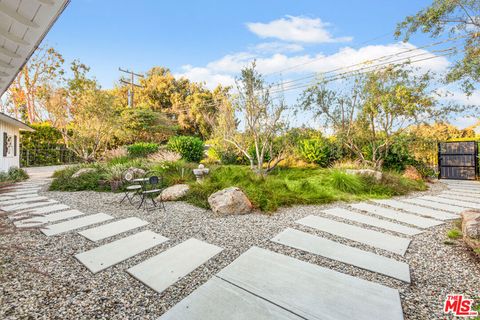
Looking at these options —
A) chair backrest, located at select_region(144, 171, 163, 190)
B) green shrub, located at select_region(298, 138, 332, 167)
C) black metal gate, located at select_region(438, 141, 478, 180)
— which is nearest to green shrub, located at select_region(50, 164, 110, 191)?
chair backrest, located at select_region(144, 171, 163, 190)

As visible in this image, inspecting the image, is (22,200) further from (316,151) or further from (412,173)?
(412,173)

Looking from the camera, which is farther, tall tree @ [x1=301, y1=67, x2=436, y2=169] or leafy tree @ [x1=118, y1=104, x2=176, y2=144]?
leafy tree @ [x1=118, y1=104, x2=176, y2=144]

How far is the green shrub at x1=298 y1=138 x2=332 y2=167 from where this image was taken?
8.41 meters

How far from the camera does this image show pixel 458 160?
8.33 m

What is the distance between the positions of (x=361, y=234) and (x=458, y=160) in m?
8.81

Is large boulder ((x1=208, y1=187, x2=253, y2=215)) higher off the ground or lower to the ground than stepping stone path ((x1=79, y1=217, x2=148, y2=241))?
higher

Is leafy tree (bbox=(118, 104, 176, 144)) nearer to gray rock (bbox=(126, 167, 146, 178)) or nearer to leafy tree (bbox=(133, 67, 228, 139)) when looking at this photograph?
leafy tree (bbox=(133, 67, 228, 139))

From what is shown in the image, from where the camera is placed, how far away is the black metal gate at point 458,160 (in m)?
8.07

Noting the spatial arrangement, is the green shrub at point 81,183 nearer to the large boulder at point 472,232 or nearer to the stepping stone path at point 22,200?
the stepping stone path at point 22,200

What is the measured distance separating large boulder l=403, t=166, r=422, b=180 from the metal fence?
17.8 metres

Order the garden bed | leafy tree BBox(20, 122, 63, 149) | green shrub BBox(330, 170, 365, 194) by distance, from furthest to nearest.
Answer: leafy tree BBox(20, 122, 63, 149)
green shrub BBox(330, 170, 365, 194)
the garden bed

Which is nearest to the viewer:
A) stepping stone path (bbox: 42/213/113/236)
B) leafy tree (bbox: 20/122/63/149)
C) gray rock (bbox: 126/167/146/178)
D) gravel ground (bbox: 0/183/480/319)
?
gravel ground (bbox: 0/183/480/319)

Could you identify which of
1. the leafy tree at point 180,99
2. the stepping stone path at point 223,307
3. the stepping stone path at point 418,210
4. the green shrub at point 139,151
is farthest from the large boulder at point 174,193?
the leafy tree at point 180,99

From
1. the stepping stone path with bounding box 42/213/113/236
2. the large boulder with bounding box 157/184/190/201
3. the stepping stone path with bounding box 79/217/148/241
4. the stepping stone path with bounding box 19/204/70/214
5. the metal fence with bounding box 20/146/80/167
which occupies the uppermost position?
the metal fence with bounding box 20/146/80/167
